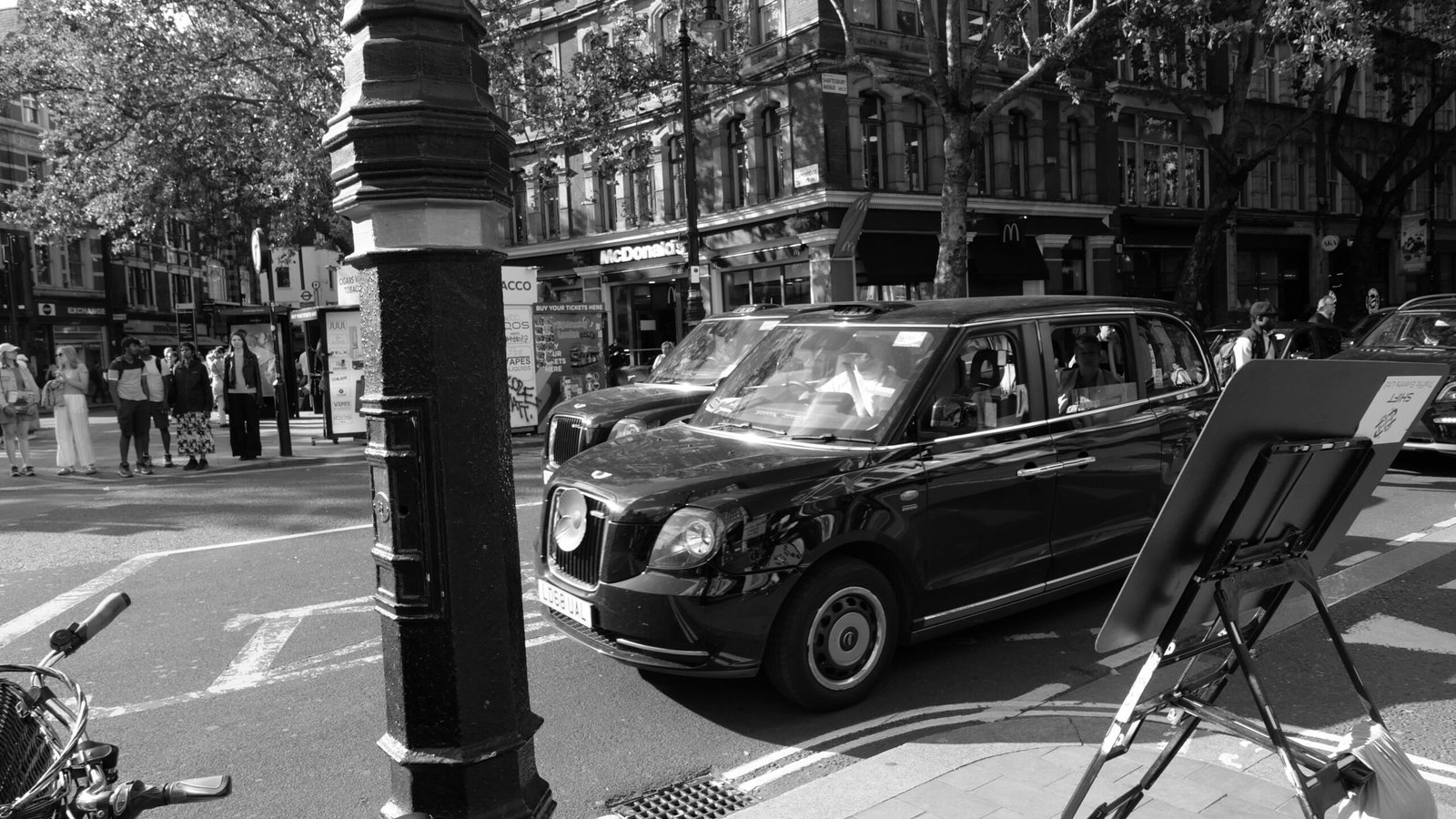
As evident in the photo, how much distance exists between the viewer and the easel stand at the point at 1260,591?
2.21 metres

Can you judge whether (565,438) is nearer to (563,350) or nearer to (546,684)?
(546,684)

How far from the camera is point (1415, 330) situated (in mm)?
11500

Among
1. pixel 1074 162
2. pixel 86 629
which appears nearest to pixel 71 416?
pixel 86 629

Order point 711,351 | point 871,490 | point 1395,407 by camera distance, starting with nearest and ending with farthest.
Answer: point 1395,407 < point 871,490 < point 711,351

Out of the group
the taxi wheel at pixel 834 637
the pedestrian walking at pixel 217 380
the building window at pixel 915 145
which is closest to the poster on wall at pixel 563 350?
the pedestrian walking at pixel 217 380

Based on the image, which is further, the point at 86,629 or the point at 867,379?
the point at 867,379

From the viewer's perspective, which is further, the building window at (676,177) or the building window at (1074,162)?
the building window at (1074,162)

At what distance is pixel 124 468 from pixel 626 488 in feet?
40.3

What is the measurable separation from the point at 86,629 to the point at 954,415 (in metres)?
3.81

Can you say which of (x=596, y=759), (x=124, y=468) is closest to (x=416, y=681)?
(x=596, y=759)

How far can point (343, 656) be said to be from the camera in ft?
18.4

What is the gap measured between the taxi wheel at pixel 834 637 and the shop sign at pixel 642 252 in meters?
25.2

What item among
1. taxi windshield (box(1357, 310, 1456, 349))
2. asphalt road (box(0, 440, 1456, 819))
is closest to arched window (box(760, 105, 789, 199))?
taxi windshield (box(1357, 310, 1456, 349))

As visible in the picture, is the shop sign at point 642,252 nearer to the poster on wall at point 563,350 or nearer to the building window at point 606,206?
the building window at point 606,206
